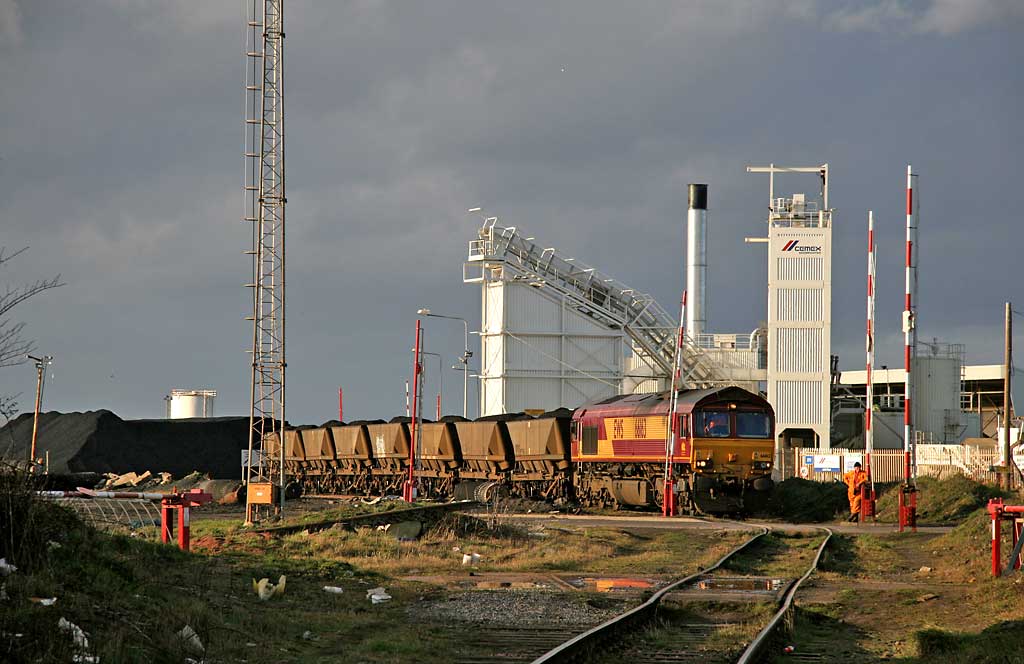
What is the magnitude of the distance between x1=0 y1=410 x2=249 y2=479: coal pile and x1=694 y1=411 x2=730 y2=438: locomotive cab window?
52.0 metres

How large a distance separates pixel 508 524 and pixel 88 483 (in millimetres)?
36619

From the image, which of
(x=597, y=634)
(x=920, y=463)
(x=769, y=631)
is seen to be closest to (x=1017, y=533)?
(x=769, y=631)

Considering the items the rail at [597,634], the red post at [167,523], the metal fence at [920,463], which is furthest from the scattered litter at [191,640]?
the metal fence at [920,463]

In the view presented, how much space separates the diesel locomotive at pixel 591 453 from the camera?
36.5m

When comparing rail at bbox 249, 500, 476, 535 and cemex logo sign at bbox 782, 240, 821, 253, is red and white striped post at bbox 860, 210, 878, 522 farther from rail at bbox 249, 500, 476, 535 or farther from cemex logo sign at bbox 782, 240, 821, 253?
cemex logo sign at bbox 782, 240, 821, 253

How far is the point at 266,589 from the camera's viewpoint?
16.7 meters

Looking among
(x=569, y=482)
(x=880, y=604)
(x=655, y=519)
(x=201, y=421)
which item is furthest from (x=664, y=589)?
(x=201, y=421)

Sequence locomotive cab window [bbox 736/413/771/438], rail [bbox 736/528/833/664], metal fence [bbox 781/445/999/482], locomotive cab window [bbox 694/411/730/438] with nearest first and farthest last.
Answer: rail [bbox 736/528/833/664], locomotive cab window [bbox 694/411/730/438], locomotive cab window [bbox 736/413/771/438], metal fence [bbox 781/445/999/482]

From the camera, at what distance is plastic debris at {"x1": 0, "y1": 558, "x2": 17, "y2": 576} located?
1121cm

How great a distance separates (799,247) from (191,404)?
5425 centimetres

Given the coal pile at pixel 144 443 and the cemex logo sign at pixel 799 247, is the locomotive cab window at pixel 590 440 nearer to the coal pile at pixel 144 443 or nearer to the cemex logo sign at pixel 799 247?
the cemex logo sign at pixel 799 247

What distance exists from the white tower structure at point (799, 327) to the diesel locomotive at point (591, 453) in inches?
645

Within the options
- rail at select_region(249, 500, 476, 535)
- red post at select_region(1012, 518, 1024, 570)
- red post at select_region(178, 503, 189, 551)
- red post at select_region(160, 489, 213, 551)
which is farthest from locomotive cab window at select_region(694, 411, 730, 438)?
red post at select_region(178, 503, 189, 551)

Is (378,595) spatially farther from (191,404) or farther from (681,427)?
(191,404)
